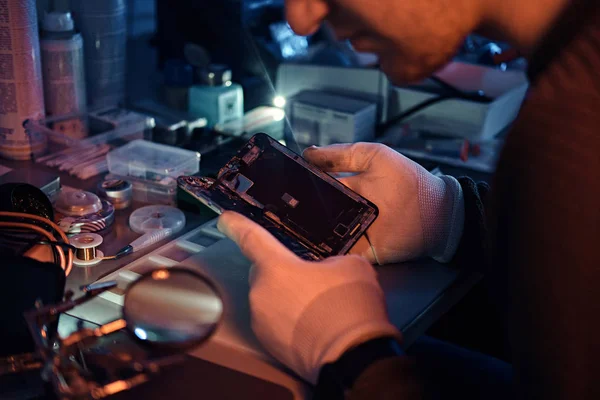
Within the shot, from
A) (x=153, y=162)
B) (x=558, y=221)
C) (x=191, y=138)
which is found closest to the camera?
(x=558, y=221)

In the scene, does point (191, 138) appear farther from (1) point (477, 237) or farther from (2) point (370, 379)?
(2) point (370, 379)

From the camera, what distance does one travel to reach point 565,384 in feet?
1.88

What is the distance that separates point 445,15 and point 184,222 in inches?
19.6

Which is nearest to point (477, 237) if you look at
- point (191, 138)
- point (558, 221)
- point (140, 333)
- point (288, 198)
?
point (288, 198)

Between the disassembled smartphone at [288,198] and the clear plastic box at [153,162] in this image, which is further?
the clear plastic box at [153,162]

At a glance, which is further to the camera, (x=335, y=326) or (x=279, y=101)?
(x=279, y=101)

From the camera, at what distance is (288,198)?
2.89ft

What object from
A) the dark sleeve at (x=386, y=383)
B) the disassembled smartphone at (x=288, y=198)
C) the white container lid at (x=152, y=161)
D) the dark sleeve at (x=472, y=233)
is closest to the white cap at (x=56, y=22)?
the white container lid at (x=152, y=161)

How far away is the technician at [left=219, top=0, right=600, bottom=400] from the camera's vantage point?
1.80 ft

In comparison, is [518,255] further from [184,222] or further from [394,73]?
[184,222]

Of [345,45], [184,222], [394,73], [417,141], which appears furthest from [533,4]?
[345,45]

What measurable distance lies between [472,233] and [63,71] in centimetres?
73

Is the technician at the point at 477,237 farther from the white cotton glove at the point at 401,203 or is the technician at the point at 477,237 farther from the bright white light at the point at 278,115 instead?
the bright white light at the point at 278,115

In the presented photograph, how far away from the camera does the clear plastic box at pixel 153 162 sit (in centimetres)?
109
